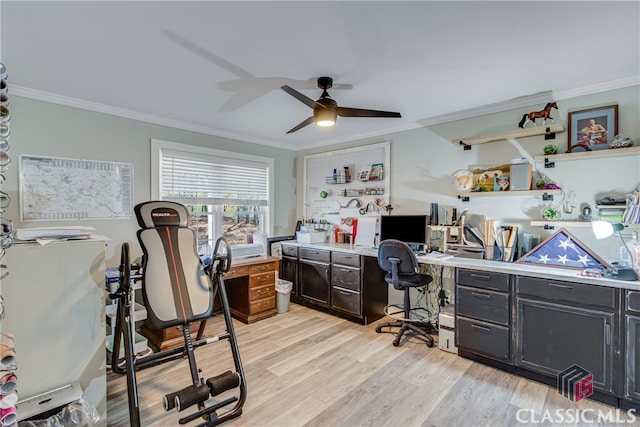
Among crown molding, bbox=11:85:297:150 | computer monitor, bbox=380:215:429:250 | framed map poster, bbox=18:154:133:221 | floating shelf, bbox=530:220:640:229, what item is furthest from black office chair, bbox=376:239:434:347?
framed map poster, bbox=18:154:133:221

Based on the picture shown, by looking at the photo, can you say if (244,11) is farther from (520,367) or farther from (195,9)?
(520,367)

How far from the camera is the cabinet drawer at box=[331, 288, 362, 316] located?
142 inches

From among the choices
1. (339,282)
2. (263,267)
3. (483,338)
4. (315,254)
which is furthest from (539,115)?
(263,267)

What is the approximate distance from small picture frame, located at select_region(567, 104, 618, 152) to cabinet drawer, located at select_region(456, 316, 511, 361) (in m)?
1.72

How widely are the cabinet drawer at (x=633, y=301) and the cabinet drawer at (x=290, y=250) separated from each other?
3287 mm

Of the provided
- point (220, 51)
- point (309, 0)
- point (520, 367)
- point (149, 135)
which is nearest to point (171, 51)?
point (220, 51)

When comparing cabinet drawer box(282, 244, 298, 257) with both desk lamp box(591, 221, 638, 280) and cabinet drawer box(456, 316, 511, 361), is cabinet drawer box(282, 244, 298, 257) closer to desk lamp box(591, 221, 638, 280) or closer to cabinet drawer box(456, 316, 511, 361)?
cabinet drawer box(456, 316, 511, 361)

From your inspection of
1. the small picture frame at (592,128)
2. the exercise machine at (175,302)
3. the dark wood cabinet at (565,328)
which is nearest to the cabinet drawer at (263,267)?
the exercise machine at (175,302)

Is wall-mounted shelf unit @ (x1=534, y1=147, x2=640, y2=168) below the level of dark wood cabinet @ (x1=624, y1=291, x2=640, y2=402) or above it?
above

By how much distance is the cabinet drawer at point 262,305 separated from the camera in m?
3.72

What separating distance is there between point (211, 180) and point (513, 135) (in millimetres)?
3553

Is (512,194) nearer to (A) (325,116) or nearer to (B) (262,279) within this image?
(A) (325,116)

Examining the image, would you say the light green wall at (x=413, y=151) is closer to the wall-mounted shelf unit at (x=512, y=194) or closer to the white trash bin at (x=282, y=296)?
the wall-mounted shelf unit at (x=512, y=194)

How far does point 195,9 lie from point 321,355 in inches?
111
